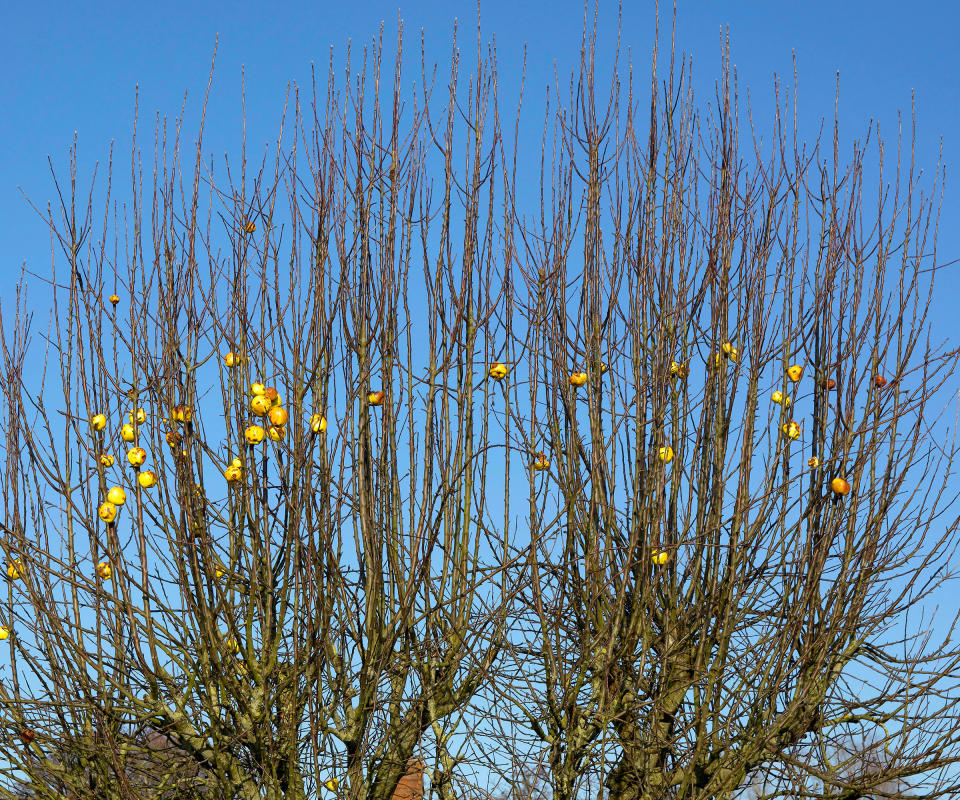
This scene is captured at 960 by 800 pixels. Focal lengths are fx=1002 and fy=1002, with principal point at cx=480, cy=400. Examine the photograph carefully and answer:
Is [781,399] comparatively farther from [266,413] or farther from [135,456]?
[135,456]

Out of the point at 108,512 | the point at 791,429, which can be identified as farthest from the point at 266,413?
the point at 791,429

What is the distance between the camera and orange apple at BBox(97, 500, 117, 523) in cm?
529

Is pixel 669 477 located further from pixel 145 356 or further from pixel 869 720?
pixel 145 356

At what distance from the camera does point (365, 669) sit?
5141 mm

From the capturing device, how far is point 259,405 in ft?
16.9

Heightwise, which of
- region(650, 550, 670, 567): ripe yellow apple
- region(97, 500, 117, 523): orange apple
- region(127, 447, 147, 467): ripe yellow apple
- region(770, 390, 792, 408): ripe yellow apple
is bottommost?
region(97, 500, 117, 523): orange apple

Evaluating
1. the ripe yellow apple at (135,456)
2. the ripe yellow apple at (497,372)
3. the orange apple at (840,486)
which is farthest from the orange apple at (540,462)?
the ripe yellow apple at (135,456)

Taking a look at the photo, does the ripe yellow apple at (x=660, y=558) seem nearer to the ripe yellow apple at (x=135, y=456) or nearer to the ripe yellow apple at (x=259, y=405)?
the ripe yellow apple at (x=259, y=405)

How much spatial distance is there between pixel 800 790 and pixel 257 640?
3.13 metres

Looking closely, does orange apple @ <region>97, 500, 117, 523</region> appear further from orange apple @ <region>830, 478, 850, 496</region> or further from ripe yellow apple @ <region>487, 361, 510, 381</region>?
orange apple @ <region>830, 478, 850, 496</region>

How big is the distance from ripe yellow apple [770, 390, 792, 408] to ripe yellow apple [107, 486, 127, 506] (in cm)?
387

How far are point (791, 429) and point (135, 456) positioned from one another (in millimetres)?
3828

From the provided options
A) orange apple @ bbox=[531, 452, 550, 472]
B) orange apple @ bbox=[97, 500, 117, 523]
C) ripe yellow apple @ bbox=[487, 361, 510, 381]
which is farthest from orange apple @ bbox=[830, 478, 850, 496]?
orange apple @ bbox=[97, 500, 117, 523]

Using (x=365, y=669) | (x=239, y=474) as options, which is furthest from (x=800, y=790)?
(x=239, y=474)
